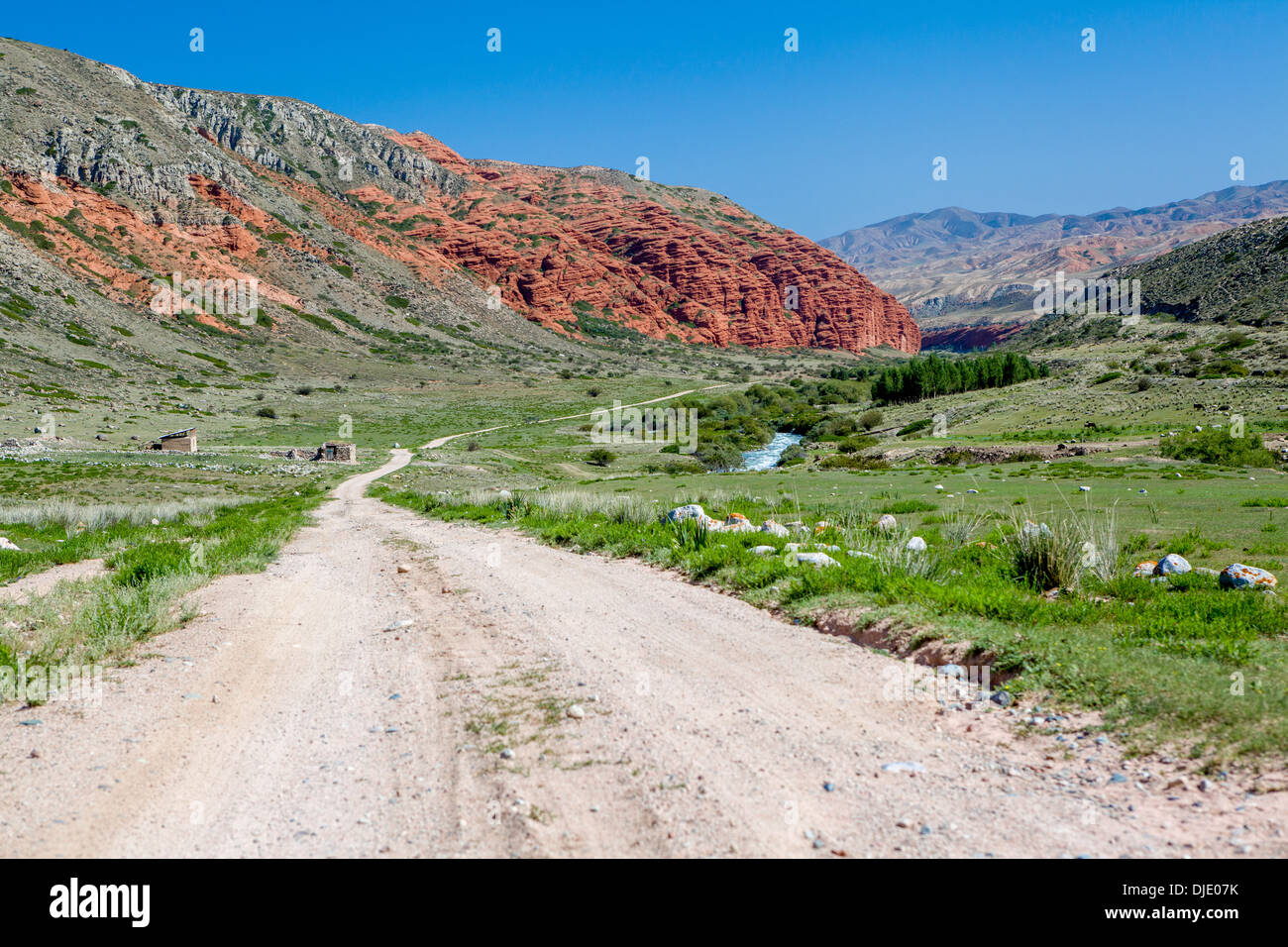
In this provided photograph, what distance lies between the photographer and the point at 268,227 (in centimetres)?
13588

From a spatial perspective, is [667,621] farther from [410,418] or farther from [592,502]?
[410,418]

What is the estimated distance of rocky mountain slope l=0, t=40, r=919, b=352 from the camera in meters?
108

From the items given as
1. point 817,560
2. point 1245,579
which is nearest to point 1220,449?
point 1245,579

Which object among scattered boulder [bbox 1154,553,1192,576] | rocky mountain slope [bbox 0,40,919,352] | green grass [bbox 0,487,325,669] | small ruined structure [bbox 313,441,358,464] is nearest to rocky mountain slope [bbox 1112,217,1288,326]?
scattered boulder [bbox 1154,553,1192,576]

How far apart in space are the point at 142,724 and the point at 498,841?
140 inches

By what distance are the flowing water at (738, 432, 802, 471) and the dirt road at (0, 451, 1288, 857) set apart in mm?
38495

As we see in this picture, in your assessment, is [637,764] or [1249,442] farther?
[1249,442]

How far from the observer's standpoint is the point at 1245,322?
7700cm

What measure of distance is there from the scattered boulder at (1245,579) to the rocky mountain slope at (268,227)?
121 meters

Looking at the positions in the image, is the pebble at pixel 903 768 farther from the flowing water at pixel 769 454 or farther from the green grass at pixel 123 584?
the flowing water at pixel 769 454

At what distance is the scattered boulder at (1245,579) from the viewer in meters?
7.68

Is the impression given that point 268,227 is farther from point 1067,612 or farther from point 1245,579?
point 1245,579

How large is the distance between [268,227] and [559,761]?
157 m
